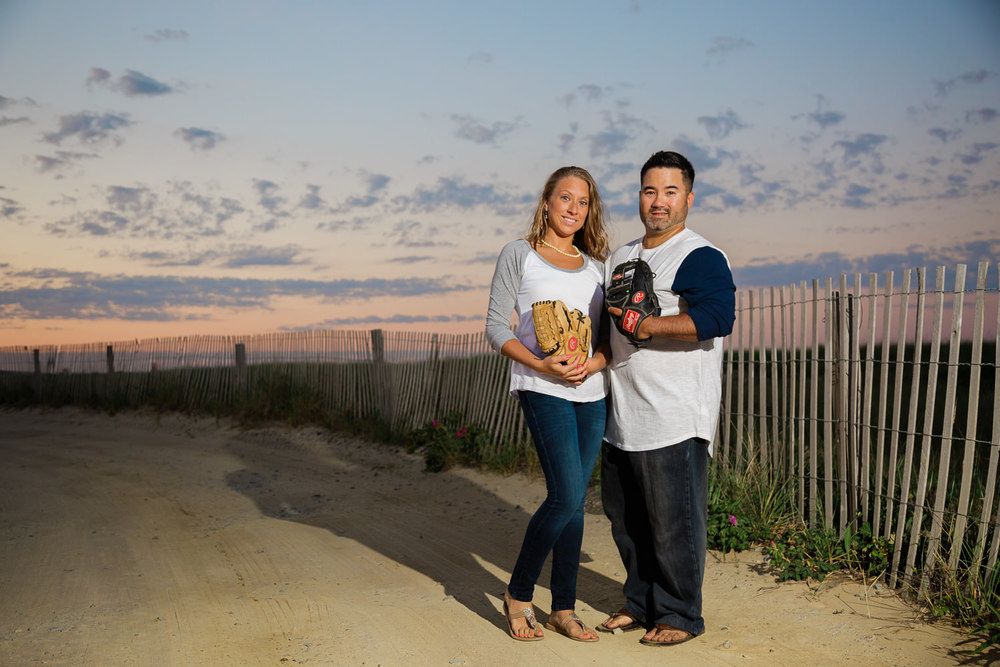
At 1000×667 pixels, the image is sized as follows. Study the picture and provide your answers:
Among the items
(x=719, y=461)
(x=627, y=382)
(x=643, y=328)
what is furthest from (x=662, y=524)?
(x=719, y=461)

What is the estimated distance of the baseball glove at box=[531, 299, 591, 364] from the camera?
12.1 feet

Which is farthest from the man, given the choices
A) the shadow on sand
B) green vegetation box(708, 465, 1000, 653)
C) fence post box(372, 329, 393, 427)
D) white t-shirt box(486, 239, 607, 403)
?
fence post box(372, 329, 393, 427)

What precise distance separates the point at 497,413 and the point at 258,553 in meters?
4.57

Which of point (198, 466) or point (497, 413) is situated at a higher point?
point (497, 413)

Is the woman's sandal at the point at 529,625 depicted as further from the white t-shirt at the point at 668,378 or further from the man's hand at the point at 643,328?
the man's hand at the point at 643,328

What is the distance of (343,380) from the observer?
14648 millimetres

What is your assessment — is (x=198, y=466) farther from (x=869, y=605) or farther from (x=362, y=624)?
(x=869, y=605)

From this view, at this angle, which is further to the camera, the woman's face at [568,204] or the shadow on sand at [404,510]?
the shadow on sand at [404,510]

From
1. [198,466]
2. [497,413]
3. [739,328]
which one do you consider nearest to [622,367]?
[739,328]

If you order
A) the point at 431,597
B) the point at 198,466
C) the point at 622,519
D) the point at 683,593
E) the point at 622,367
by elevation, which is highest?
the point at 622,367

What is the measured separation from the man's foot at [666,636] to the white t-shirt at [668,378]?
1001 mm

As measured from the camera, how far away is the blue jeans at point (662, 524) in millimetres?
3934

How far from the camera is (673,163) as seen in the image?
3873mm

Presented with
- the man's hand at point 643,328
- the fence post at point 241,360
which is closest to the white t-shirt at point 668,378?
the man's hand at point 643,328
